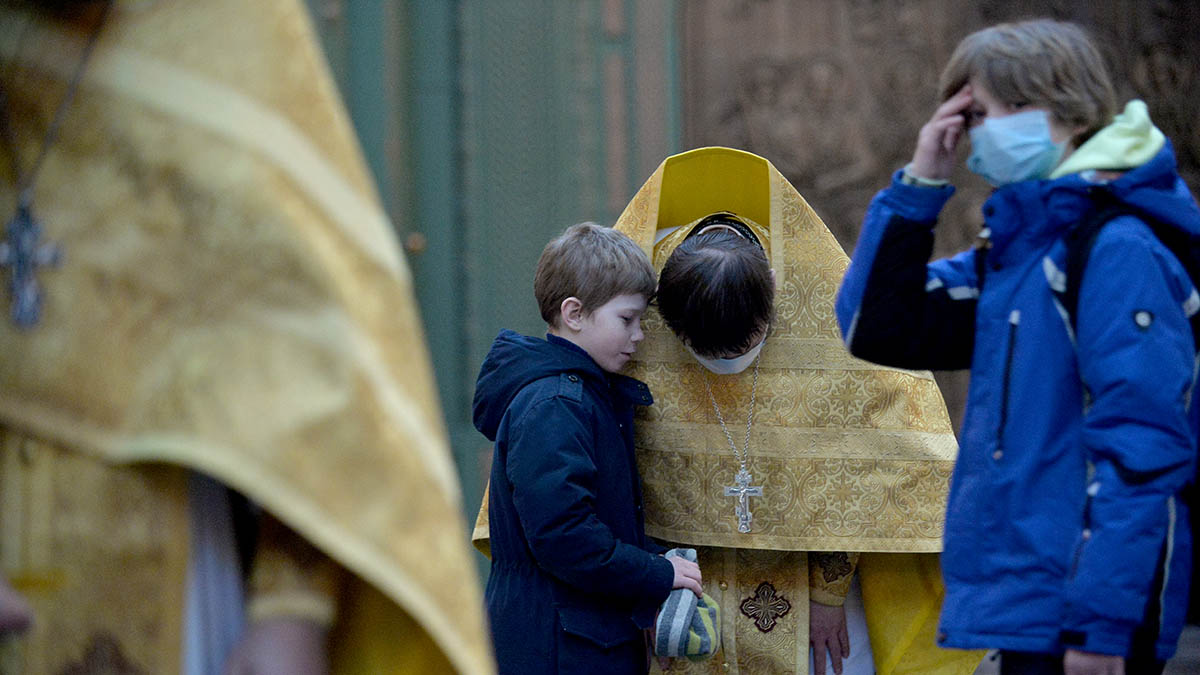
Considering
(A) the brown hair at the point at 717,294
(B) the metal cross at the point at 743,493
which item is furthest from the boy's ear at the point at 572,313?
(B) the metal cross at the point at 743,493

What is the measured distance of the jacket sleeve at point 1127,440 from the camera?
2.07 meters

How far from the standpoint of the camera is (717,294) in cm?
302

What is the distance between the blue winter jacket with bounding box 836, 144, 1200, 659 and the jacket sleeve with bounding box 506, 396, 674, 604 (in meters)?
0.77

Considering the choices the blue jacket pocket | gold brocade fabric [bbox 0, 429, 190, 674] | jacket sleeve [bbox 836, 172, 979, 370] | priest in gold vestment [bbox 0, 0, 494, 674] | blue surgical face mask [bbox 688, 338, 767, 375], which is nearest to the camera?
priest in gold vestment [bbox 0, 0, 494, 674]

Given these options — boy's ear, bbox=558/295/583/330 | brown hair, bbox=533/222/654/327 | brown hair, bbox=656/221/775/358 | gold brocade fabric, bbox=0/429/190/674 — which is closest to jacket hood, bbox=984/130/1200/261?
brown hair, bbox=656/221/775/358

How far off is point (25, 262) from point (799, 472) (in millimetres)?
2070

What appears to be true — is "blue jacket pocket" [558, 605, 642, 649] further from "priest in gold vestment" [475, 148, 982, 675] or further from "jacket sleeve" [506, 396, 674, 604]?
"priest in gold vestment" [475, 148, 982, 675]

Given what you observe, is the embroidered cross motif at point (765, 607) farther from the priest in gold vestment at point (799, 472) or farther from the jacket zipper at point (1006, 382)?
the jacket zipper at point (1006, 382)

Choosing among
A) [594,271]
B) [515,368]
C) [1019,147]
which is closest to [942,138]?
[1019,147]

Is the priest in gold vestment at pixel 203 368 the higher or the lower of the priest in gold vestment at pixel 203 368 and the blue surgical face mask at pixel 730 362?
the higher

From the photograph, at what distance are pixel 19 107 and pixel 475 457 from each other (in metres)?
4.95

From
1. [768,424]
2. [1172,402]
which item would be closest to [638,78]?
[768,424]

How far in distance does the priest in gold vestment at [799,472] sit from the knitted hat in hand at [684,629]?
11.4 inches

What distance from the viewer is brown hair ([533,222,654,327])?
10.0 ft
